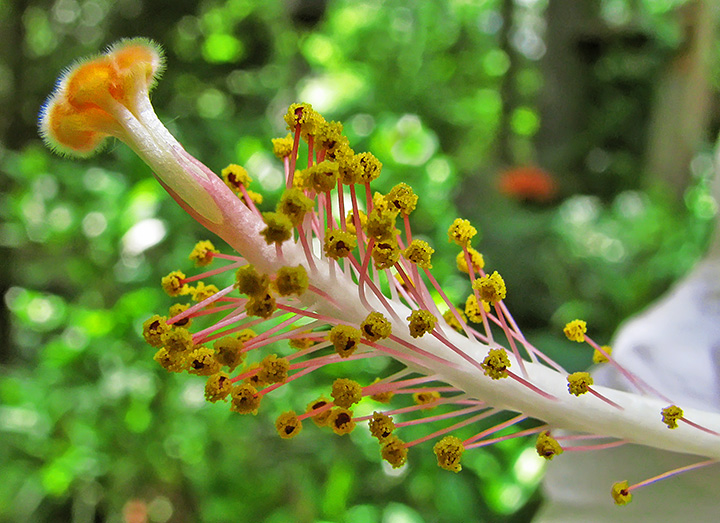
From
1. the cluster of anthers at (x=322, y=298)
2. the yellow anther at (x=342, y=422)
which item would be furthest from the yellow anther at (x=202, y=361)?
the yellow anther at (x=342, y=422)

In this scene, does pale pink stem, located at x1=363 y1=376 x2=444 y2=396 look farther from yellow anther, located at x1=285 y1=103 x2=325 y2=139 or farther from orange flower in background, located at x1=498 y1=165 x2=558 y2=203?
orange flower in background, located at x1=498 y1=165 x2=558 y2=203

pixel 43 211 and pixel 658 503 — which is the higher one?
pixel 43 211

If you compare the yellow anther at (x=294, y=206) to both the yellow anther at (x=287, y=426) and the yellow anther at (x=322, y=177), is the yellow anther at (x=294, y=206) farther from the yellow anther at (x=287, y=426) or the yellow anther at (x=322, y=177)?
the yellow anther at (x=287, y=426)

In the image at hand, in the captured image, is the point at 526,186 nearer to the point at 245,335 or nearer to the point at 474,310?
the point at 474,310

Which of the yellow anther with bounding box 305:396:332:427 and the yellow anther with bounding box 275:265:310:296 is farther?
the yellow anther with bounding box 305:396:332:427

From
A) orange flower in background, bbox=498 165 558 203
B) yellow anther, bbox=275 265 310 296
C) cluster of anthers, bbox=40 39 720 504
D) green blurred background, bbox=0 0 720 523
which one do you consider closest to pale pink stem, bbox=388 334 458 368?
cluster of anthers, bbox=40 39 720 504

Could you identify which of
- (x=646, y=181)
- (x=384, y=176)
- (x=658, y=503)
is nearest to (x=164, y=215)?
(x=384, y=176)

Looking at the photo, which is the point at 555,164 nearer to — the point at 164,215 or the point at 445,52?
the point at 445,52
